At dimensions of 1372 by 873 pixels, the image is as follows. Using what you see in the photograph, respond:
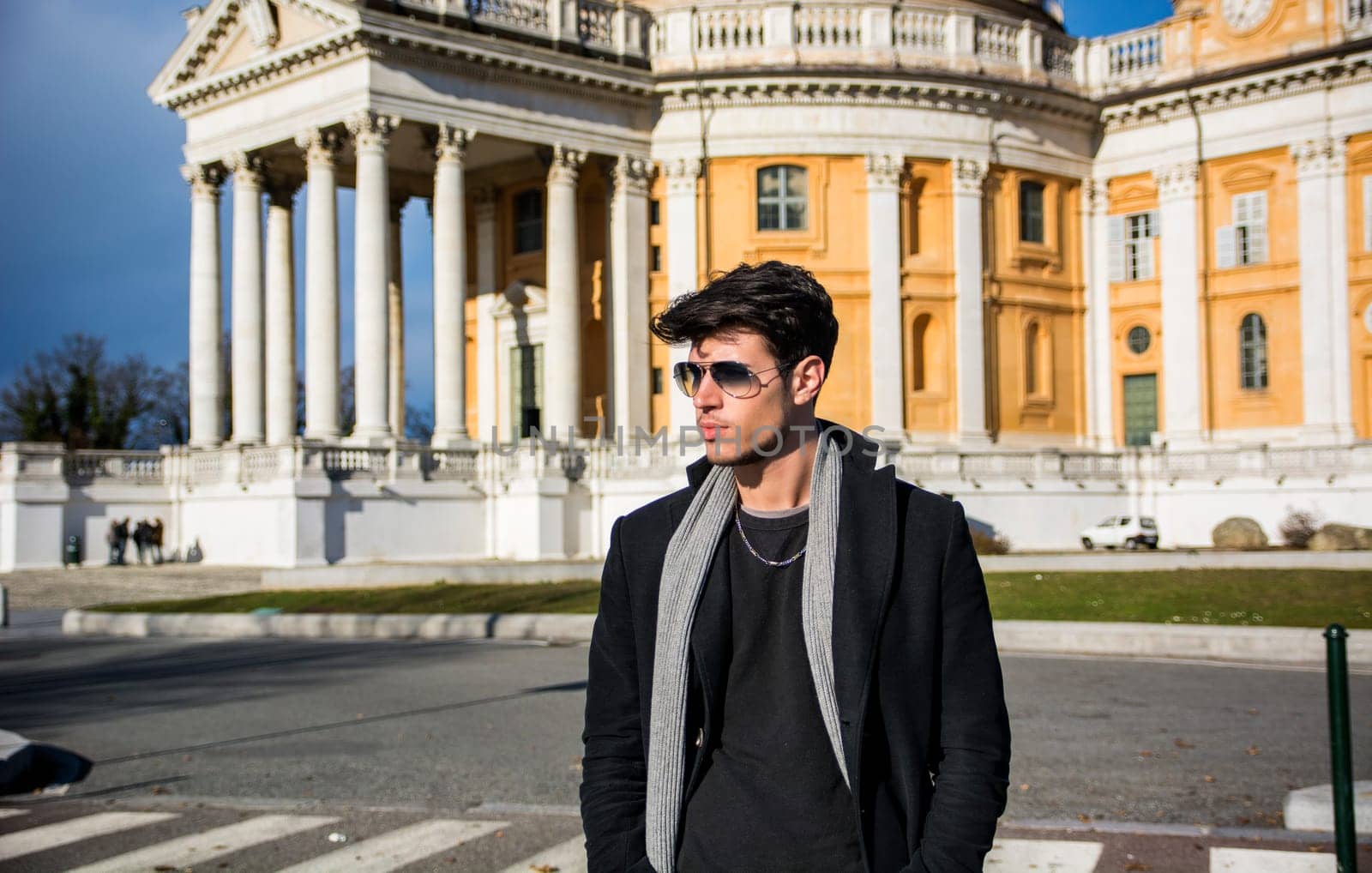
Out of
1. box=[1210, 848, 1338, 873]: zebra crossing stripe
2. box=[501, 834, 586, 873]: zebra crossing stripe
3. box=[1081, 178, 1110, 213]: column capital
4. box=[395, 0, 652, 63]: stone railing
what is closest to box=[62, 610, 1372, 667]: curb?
box=[1210, 848, 1338, 873]: zebra crossing stripe

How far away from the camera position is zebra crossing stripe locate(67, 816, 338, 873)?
26.2ft

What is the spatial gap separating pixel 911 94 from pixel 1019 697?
34.8 metres

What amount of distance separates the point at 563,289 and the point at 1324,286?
22.5m

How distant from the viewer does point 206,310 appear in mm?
44656

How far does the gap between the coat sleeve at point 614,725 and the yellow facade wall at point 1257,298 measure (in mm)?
46148

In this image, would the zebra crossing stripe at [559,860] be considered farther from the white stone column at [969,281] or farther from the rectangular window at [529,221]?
the rectangular window at [529,221]

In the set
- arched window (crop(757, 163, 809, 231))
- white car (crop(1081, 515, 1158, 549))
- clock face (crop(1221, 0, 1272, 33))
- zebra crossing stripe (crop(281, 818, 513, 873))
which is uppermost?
clock face (crop(1221, 0, 1272, 33))

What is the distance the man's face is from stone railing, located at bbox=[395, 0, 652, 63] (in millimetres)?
39111

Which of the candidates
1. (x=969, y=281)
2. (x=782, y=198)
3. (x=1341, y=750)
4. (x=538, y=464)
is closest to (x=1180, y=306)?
A: (x=969, y=281)

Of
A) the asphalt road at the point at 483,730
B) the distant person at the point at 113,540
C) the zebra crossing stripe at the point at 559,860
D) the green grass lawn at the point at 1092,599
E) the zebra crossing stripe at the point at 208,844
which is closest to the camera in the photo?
the zebra crossing stripe at the point at 559,860

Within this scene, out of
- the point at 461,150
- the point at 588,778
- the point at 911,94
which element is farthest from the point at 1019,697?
the point at 911,94

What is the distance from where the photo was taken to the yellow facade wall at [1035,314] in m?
48.5

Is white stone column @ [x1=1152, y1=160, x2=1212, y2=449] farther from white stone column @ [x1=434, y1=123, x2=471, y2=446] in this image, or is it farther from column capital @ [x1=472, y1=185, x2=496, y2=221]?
white stone column @ [x1=434, y1=123, x2=471, y2=446]

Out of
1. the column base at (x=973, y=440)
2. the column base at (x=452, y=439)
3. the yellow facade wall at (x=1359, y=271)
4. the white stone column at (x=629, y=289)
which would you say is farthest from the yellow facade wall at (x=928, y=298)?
the column base at (x=452, y=439)
